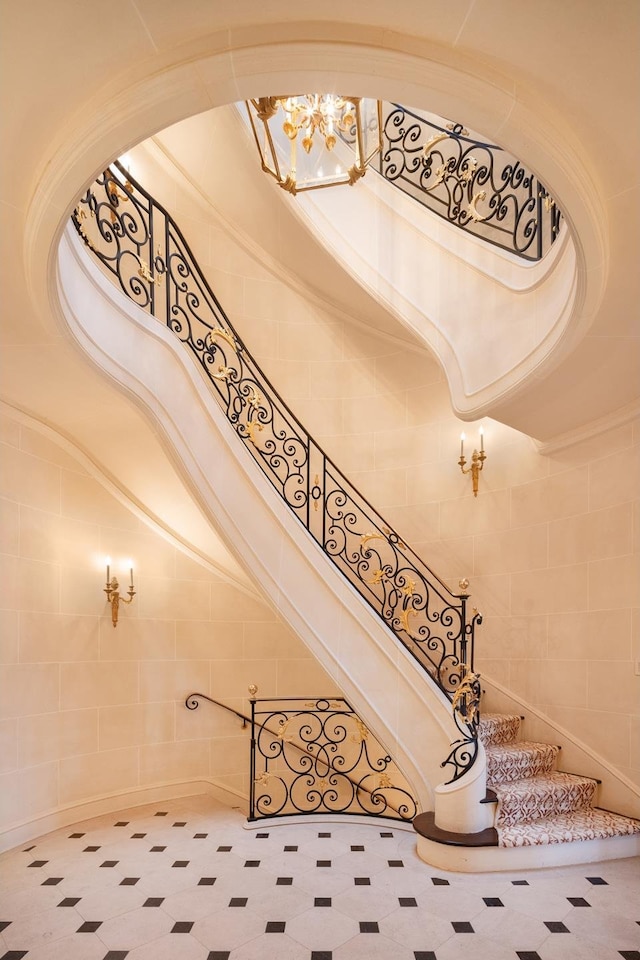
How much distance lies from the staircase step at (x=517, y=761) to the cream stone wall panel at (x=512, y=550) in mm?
1563

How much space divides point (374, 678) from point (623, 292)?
3.29 meters

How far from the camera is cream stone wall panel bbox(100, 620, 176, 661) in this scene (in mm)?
6055

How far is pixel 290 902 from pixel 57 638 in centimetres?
296

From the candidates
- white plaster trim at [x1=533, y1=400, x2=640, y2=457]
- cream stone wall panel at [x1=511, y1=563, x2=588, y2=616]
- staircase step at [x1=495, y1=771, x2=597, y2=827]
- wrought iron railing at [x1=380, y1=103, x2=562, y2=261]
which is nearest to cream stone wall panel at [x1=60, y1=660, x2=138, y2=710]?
staircase step at [x1=495, y1=771, x2=597, y2=827]

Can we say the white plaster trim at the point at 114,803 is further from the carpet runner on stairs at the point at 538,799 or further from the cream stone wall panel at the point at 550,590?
the cream stone wall panel at the point at 550,590

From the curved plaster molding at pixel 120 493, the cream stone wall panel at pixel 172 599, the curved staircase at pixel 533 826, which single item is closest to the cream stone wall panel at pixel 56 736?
the cream stone wall panel at pixel 172 599

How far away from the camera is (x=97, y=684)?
19.4 feet

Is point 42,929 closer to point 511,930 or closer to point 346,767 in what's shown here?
point 511,930

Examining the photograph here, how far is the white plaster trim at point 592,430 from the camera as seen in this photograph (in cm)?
512

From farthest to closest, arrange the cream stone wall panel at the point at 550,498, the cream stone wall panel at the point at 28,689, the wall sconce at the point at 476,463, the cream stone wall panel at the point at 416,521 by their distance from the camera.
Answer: the cream stone wall panel at the point at 416,521 → the wall sconce at the point at 476,463 → the cream stone wall panel at the point at 550,498 → the cream stone wall panel at the point at 28,689

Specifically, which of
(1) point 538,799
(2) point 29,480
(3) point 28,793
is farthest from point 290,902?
(2) point 29,480

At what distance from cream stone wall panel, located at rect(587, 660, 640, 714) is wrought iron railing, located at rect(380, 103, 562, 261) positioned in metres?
3.25

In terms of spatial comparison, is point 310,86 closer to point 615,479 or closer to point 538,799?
point 615,479

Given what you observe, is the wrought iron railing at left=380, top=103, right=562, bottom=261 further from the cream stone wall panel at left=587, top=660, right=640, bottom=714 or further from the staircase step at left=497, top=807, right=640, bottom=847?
the staircase step at left=497, top=807, right=640, bottom=847
